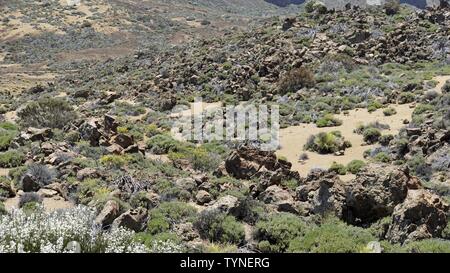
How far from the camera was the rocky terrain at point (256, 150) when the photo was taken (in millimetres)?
7891

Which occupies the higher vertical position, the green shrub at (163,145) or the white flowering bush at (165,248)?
the white flowering bush at (165,248)

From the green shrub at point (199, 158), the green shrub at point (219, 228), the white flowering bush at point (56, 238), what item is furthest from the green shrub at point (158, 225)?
the green shrub at point (199, 158)

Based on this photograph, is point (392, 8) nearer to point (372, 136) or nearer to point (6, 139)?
point (372, 136)

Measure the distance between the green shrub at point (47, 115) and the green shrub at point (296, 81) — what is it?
36.7 feet

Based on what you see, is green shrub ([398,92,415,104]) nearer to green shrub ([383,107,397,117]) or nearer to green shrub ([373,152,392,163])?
green shrub ([383,107,397,117])

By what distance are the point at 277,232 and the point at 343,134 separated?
10.9 meters

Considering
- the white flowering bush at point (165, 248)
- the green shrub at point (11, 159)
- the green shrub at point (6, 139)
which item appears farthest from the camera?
the green shrub at point (6, 139)

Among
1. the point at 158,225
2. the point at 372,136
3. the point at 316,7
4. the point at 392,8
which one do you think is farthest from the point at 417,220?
the point at 316,7

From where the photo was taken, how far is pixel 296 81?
26391 mm

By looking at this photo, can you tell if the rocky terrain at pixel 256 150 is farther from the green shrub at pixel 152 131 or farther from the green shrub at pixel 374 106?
the green shrub at pixel 152 131

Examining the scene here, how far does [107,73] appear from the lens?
1576 inches

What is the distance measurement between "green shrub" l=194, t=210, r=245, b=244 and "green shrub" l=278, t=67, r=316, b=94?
721 inches

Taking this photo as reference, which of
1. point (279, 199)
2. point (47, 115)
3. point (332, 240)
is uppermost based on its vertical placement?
point (332, 240)

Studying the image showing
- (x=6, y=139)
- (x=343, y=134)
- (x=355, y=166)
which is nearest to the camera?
(x=355, y=166)
